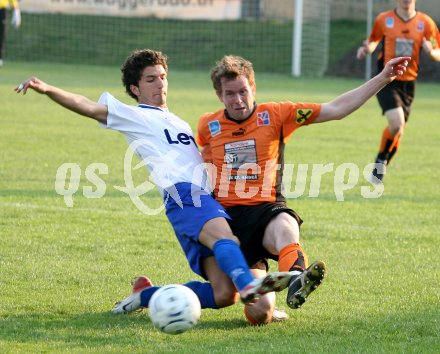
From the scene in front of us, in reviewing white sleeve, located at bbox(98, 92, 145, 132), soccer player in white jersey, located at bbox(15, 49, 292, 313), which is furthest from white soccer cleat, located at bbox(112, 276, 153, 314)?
white sleeve, located at bbox(98, 92, 145, 132)

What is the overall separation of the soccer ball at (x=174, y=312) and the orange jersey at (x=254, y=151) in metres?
1.11

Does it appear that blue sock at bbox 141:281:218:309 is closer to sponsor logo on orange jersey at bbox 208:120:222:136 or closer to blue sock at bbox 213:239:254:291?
blue sock at bbox 213:239:254:291

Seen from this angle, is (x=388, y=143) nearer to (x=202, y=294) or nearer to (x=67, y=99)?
(x=202, y=294)

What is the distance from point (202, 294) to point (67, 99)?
1407mm

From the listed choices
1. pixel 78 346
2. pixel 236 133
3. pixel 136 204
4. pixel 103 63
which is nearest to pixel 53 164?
pixel 136 204

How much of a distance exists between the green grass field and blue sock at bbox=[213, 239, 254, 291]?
0.34 m

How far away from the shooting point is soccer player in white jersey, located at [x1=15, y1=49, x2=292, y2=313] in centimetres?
555

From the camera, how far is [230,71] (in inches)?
231

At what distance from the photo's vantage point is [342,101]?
6.00 metres

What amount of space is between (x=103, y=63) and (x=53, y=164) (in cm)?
2012

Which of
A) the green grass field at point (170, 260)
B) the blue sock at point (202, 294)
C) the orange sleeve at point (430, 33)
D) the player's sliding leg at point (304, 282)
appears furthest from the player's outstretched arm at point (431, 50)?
the player's sliding leg at point (304, 282)

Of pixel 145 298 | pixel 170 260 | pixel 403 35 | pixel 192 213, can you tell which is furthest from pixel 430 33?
pixel 145 298

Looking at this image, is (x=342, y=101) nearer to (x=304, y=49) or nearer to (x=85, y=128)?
(x=85, y=128)

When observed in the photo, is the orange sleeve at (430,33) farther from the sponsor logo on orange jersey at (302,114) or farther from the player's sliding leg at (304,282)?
the player's sliding leg at (304,282)
